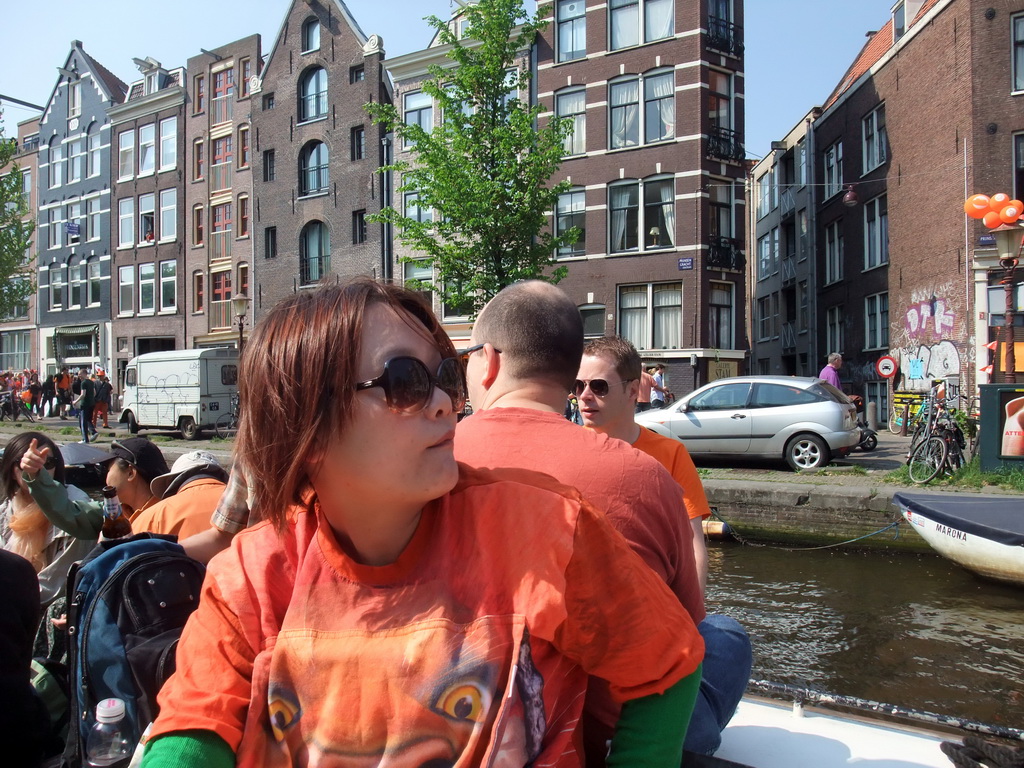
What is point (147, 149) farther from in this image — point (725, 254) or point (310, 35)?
point (725, 254)

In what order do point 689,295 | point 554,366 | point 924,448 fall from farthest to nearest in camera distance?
point 689,295 → point 924,448 → point 554,366

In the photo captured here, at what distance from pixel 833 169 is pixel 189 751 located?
24103mm

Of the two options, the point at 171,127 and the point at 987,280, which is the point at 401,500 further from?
the point at 171,127

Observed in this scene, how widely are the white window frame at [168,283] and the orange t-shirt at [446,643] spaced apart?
1181 inches

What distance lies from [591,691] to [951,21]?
18.4 meters

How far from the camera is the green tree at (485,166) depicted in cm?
1465

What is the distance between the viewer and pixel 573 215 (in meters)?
21.2

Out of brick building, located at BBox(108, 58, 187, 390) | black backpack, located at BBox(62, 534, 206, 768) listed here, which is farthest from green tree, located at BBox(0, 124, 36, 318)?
black backpack, located at BBox(62, 534, 206, 768)

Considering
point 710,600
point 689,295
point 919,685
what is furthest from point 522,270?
point 919,685

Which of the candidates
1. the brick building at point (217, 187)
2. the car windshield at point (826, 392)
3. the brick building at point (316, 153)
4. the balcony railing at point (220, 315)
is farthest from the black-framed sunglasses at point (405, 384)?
the balcony railing at point (220, 315)

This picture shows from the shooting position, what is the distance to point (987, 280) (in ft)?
48.2

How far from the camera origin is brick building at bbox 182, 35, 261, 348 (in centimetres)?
2708

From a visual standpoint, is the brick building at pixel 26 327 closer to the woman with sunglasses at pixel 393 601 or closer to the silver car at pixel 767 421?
the silver car at pixel 767 421

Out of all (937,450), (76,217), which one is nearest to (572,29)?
(937,450)
